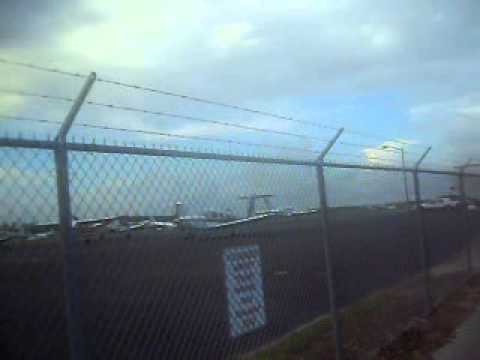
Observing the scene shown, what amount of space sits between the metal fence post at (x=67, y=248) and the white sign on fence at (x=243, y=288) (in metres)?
1.63

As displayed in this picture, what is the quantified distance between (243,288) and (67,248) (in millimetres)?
1901

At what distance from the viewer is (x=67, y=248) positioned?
9.09ft

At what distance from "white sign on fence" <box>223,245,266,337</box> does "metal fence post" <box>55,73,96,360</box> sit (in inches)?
64.3

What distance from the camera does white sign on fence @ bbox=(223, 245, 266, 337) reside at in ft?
14.0

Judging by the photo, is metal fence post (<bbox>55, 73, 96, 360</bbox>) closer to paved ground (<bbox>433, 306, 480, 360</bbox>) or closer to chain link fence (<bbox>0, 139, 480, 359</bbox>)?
chain link fence (<bbox>0, 139, 480, 359</bbox>)

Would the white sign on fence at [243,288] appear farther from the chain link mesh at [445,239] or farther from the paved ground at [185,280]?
the chain link mesh at [445,239]

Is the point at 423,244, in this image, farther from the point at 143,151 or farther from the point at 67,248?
the point at 67,248

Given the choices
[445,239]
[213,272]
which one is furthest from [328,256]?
[445,239]

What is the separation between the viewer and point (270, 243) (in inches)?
199

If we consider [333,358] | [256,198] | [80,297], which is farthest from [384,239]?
[80,297]

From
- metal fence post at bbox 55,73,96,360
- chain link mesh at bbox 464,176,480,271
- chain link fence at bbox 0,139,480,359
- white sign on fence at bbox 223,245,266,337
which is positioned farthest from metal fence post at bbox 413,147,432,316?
metal fence post at bbox 55,73,96,360

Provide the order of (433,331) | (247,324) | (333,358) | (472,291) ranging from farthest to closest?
(472,291) → (433,331) → (333,358) → (247,324)

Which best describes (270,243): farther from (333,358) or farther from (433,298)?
(433,298)

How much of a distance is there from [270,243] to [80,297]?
2.50 m
